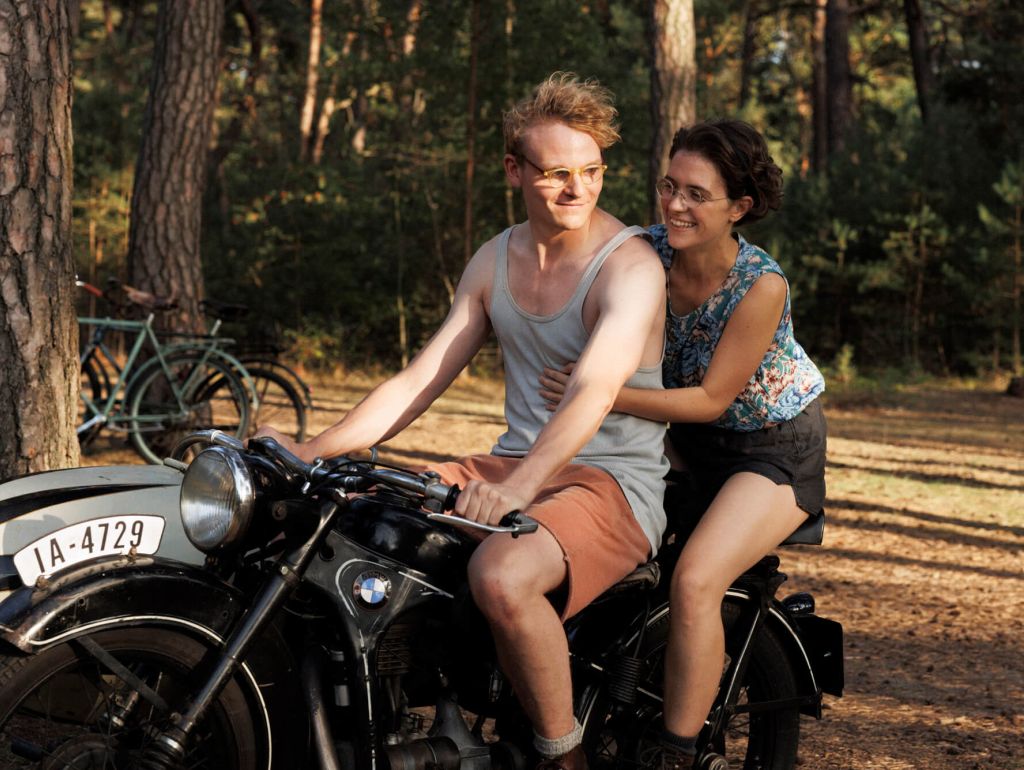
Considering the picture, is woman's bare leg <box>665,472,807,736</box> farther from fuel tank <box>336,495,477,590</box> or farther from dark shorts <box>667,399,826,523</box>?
fuel tank <box>336,495,477,590</box>

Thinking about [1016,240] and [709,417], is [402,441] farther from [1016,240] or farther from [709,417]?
[1016,240]

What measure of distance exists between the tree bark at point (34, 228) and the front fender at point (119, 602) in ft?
6.34

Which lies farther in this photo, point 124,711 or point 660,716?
point 660,716

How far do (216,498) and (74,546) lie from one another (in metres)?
0.43

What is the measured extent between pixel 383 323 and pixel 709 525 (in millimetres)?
16593

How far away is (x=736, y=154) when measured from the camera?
3.23 m

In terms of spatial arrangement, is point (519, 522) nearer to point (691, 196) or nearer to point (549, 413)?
point (549, 413)

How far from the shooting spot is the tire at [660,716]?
10.3 ft

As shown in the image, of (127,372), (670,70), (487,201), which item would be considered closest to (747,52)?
(487,201)

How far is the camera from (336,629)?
275 centimetres

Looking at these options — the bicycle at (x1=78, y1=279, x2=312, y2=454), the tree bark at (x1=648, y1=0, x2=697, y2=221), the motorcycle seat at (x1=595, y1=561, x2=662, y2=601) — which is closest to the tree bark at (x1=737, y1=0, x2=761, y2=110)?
the tree bark at (x1=648, y1=0, x2=697, y2=221)

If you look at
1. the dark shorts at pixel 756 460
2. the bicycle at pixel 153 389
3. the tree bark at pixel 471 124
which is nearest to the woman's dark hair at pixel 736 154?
the dark shorts at pixel 756 460

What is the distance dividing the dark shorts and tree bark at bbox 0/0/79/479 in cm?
224

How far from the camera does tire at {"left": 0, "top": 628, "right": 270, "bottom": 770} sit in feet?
8.12
